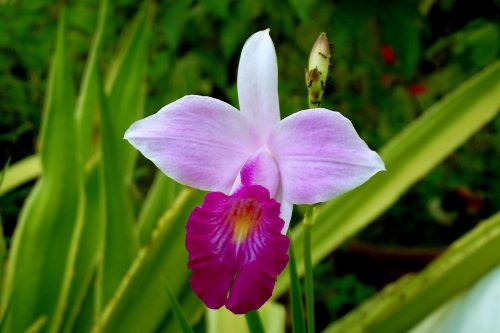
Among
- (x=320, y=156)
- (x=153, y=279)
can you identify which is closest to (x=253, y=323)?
(x=320, y=156)

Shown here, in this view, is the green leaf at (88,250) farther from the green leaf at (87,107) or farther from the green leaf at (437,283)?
the green leaf at (437,283)

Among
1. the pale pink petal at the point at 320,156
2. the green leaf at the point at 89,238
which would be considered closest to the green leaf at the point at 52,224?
the green leaf at the point at 89,238

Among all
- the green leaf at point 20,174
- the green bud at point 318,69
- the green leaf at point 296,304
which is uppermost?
the green bud at point 318,69

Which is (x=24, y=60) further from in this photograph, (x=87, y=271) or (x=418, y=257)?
(x=418, y=257)

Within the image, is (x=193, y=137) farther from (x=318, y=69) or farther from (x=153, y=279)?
(x=153, y=279)

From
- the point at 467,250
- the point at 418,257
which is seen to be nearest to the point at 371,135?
the point at 418,257

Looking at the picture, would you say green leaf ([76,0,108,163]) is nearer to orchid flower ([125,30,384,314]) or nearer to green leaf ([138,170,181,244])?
green leaf ([138,170,181,244])

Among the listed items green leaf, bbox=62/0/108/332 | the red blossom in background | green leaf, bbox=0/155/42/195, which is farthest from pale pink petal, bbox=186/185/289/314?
the red blossom in background
